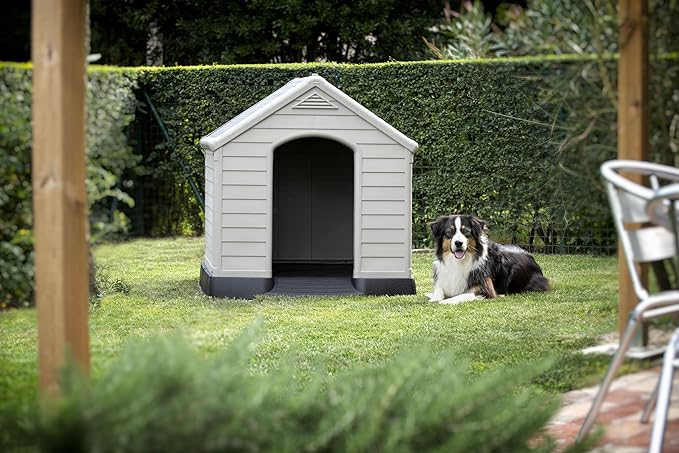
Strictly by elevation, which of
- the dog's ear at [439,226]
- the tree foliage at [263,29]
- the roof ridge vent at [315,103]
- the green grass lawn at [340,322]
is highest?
the tree foliage at [263,29]

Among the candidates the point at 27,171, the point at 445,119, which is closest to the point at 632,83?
the point at 27,171

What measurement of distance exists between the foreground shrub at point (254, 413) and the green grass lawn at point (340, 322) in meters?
0.70

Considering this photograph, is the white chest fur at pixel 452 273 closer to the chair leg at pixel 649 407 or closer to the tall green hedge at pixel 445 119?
the tall green hedge at pixel 445 119

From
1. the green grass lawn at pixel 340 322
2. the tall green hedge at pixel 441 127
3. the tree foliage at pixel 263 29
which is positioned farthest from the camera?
the tree foliage at pixel 263 29

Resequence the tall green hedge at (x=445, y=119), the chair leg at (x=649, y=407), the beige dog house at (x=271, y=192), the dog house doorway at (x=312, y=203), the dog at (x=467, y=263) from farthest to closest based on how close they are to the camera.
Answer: the tall green hedge at (x=445, y=119), the dog house doorway at (x=312, y=203), the beige dog house at (x=271, y=192), the dog at (x=467, y=263), the chair leg at (x=649, y=407)

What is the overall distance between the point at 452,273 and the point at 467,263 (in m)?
0.11

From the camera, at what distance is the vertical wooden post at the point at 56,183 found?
2588mm

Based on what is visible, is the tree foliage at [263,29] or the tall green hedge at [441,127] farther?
the tree foliage at [263,29]

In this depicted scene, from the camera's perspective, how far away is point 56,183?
2.59 metres

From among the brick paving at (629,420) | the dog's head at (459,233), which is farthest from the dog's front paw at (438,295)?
the brick paving at (629,420)

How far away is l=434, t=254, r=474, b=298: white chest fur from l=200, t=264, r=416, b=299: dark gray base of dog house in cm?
46

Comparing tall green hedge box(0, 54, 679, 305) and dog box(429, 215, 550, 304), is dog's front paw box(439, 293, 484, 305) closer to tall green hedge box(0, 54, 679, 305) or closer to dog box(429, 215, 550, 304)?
dog box(429, 215, 550, 304)

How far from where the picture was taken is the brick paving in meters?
3.01

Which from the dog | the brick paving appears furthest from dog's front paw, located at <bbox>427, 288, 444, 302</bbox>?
the brick paving
